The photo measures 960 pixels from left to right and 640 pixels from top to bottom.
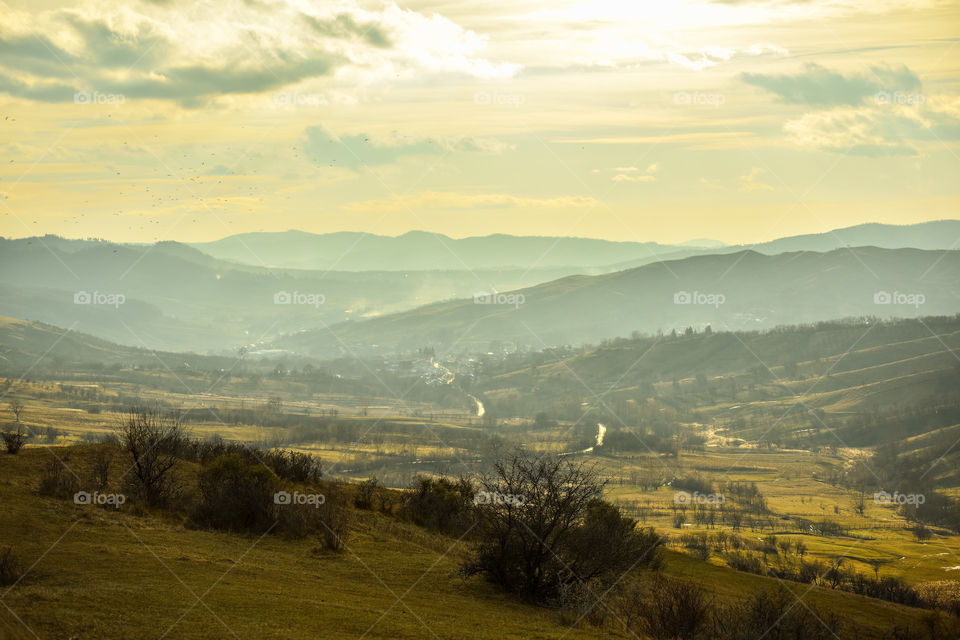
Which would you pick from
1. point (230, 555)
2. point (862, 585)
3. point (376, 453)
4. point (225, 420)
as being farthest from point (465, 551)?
point (225, 420)

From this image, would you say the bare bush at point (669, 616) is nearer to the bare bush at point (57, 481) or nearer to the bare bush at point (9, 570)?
the bare bush at point (9, 570)

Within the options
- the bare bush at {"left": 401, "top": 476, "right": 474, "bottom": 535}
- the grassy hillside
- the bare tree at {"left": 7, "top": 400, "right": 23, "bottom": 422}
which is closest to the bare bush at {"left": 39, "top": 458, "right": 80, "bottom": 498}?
the grassy hillside

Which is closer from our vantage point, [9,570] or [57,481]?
[9,570]

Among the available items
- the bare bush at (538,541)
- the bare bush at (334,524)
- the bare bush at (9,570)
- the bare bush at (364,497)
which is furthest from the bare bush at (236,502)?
the bare bush at (9,570)

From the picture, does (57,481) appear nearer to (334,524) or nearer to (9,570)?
(334,524)

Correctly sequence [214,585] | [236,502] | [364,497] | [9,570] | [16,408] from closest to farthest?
1. [9,570]
2. [214,585]
3. [236,502]
4. [364,497]
5. [16,408]

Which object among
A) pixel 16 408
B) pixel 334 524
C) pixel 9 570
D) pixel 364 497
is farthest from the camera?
pixel 16 408

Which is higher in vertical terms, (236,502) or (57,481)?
(57,481)

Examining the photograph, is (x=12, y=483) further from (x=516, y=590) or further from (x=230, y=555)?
(x=516, y=590)

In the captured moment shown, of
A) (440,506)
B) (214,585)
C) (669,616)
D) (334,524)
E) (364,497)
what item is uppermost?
(214,585)

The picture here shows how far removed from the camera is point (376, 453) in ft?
531

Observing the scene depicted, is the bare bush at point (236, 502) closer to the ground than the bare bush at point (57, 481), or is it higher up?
closer to the ground

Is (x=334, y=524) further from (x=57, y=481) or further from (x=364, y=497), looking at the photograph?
(x=57, y=481)

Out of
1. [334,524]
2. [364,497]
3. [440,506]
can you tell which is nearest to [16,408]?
[364,497]
